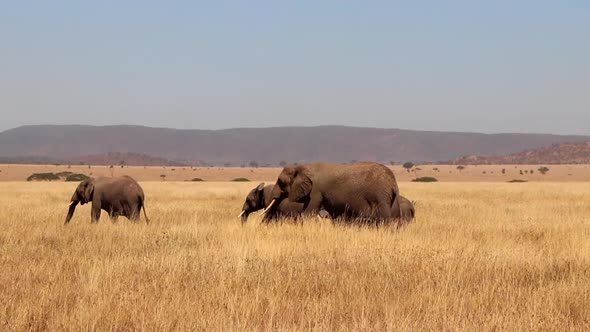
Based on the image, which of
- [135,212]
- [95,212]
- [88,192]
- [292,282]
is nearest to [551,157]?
[135,212]

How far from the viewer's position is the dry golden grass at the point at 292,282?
19.5 feet

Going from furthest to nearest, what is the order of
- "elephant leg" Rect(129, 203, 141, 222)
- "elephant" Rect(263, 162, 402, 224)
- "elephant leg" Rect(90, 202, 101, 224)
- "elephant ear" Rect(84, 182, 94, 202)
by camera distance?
"elephant ear" Rect(84, 182, 94, 202)
"elephant leg" Rect(129, 203, 141, 222)
"elephant leg" Rect(90, 202, 101, 224)
"elephant" Rect(263, 162, 402, 224)

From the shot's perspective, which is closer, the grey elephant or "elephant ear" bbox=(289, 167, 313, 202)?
"elephant ear" bbox=(289, 167, 313, 202)

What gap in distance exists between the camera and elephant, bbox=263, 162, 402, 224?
14.5 meters

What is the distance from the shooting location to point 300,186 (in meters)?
15.0

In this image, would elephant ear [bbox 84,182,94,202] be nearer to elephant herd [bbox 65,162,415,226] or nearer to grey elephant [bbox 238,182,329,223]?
grey elephant [bbox 238,182,329,223]

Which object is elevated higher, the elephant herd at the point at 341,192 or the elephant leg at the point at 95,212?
the elephant herd at the point at 341,192

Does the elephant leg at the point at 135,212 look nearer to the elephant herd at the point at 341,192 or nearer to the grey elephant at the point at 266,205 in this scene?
the grey elephant at the point at 266,205

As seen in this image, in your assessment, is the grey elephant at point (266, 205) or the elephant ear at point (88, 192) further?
the elephant ear at point (88, 192)

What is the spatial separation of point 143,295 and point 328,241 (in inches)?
183

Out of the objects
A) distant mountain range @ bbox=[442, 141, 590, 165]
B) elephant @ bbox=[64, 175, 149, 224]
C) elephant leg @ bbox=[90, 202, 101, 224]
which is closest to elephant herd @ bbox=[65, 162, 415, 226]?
elephant @ bbox=[64, 175, 149, 224]

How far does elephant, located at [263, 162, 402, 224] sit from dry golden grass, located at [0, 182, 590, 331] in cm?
222

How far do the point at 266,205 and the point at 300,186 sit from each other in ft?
9.90

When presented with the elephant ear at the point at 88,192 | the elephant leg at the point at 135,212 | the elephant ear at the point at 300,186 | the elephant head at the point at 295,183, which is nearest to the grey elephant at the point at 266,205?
the elephant head at the point at 295,183
